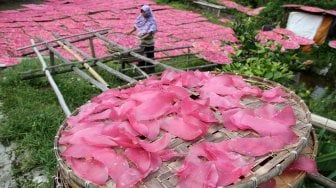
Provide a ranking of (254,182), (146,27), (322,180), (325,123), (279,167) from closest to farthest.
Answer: (254,182) → (279,167) → (322,180) → (325,123) → (146,27)

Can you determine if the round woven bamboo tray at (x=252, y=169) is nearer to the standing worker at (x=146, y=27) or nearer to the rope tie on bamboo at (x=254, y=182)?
the rope tie on bamboo at (x=254, y=182)

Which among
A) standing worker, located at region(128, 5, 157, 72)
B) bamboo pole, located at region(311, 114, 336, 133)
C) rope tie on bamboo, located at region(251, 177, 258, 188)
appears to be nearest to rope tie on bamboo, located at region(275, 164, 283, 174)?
rope tie on bamboo, located at region(251, 177, 258, 188)

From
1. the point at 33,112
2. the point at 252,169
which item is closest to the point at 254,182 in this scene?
the point at 252,169

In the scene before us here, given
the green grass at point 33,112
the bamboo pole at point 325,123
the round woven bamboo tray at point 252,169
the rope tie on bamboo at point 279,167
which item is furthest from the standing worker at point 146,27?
the rope tie on bamboo at point 279,167

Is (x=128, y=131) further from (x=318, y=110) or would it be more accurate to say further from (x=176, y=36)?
(x=176, y=36)

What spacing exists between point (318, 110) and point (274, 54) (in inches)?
74.9

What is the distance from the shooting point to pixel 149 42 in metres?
7.88

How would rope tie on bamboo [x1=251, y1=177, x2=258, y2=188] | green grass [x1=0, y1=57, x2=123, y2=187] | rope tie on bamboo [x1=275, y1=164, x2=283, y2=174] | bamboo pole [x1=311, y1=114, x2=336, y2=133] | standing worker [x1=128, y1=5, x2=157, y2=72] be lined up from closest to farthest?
rope tie on bamboo [x1=251, y1=177, x2=258, y2=188] < rope tie on bamboo [x1=275, y1=164, x2=283, y2=174] < bamboo pole [x1=311, y1=114, x2=336, y2=133] < green grass [x1=0, y1=57, x2=123, y2=187] < standing worker [x1=128, y1=5, x2=157, y2=72]

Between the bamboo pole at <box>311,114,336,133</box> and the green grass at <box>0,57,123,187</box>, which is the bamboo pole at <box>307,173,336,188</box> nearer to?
the bamboo pole at <box>311,114,336,133</box>

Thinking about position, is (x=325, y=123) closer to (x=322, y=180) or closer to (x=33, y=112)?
(x=322, y=180)

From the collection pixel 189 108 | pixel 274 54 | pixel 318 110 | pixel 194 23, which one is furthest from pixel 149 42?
pixel 189 108

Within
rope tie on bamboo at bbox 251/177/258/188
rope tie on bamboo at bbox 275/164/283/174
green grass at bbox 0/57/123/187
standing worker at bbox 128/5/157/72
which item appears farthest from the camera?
standing worker at bbox 128/5/157/72

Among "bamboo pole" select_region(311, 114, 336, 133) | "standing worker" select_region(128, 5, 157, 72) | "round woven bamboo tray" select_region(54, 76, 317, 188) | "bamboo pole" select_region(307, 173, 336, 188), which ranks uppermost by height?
"round woven bamboo tray" select_region(54, 76, 317, 188)

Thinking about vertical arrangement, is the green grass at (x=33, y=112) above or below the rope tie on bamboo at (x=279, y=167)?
below
